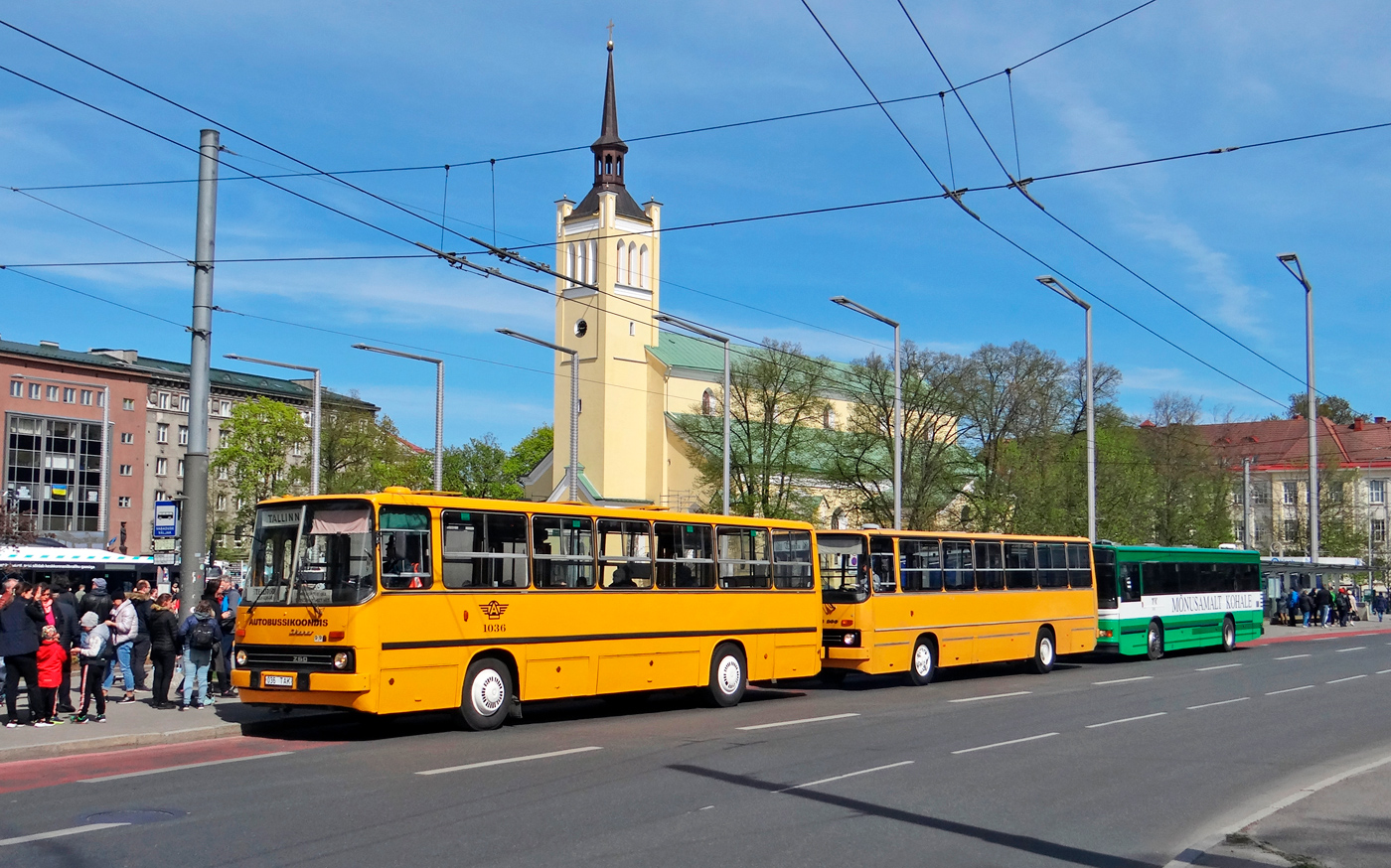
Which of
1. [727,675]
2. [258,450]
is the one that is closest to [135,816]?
[727,675]

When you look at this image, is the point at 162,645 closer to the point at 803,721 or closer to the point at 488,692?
the point at 488,692

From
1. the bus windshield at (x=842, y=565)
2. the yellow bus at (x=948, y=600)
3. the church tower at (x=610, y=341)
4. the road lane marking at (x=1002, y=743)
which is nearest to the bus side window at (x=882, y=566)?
the yellow bus at (x=948, y=600)

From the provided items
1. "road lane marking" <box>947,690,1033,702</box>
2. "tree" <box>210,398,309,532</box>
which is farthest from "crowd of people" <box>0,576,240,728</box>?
"tree" <box>210,398,309,532</box>

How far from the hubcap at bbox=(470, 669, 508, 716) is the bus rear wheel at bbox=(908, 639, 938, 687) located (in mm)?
9772

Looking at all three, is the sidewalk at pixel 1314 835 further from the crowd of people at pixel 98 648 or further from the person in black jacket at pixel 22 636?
the crowd of people at pixel 98 648

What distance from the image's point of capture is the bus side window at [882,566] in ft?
75.3

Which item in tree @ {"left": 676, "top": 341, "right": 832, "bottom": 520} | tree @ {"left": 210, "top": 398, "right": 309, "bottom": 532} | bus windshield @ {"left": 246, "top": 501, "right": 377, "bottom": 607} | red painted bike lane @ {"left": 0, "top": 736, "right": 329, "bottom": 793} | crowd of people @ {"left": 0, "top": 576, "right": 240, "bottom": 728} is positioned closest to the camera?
red painted bike lane @ {"left": 0, "top": 736, "right": 329, "bottom": 793}

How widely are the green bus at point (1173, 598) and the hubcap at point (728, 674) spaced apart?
13.5 metres

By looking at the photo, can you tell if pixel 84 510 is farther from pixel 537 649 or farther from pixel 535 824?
pixel 535 824

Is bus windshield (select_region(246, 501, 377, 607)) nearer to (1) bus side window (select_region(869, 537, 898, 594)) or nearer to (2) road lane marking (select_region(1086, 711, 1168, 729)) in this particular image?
(2) road lane marking (select_region(1086, 711, 1168, 729))

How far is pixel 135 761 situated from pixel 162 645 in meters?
4.28

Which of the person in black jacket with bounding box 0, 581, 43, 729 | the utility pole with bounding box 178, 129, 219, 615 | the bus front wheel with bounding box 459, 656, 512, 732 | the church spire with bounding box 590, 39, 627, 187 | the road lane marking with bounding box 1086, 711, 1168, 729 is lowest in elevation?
the road lane marking with bounding box 1086, 711, 1168, 729

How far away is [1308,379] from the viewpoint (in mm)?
43719

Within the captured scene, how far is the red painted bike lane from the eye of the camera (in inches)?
467
